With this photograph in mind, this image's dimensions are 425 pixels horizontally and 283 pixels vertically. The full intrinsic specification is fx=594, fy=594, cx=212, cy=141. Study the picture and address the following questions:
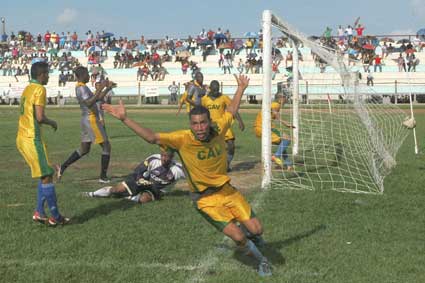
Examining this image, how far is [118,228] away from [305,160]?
7098mm

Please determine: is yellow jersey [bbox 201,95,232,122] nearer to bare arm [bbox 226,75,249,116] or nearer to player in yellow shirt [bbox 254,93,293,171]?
player in yellow shirt [bbox 254,93,293,171]

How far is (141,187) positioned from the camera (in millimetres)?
8914

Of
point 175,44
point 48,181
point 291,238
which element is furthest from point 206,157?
point 175,44

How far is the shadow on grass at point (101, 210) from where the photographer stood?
7.66 m

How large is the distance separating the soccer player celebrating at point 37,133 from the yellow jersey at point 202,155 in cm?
227

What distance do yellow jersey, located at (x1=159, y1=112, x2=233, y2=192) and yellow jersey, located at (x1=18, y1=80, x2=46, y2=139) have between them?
91.0 inches

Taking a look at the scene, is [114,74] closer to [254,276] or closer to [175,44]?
[175,44]

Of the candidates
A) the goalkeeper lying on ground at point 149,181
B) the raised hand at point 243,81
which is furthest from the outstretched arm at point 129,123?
the goalkeeper lying on ground at point 149,181

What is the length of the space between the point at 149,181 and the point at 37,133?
2226 mm

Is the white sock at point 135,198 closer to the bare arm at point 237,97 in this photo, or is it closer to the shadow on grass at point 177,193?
the shadow on grass at point 177,193

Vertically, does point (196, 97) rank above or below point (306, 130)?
above

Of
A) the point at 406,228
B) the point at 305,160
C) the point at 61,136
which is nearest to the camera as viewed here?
the point at 406,228

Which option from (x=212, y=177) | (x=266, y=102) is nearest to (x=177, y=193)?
(x=266, y=102)

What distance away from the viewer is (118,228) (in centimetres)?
Answer: 713
